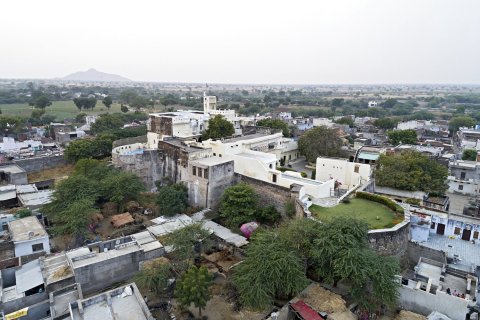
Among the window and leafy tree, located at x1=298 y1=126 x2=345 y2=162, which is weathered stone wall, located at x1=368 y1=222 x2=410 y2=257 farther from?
the window

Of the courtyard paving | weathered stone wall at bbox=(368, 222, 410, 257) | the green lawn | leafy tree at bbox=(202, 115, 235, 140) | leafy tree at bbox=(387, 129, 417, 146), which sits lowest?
the courtyard paving

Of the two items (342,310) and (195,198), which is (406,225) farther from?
(195,198)

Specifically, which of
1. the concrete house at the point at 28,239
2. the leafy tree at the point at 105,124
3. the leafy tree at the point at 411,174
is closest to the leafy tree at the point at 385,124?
the leafy tree at the point at 411,174

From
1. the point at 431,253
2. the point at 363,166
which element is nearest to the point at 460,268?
the point at 431,253

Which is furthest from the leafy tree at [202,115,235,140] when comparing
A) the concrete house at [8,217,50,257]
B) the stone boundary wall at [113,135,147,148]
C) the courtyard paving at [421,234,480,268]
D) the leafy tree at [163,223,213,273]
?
the courtyard paving at [421,234,480,268]

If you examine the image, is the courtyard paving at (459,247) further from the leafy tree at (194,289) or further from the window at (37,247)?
the window at (37,247)
